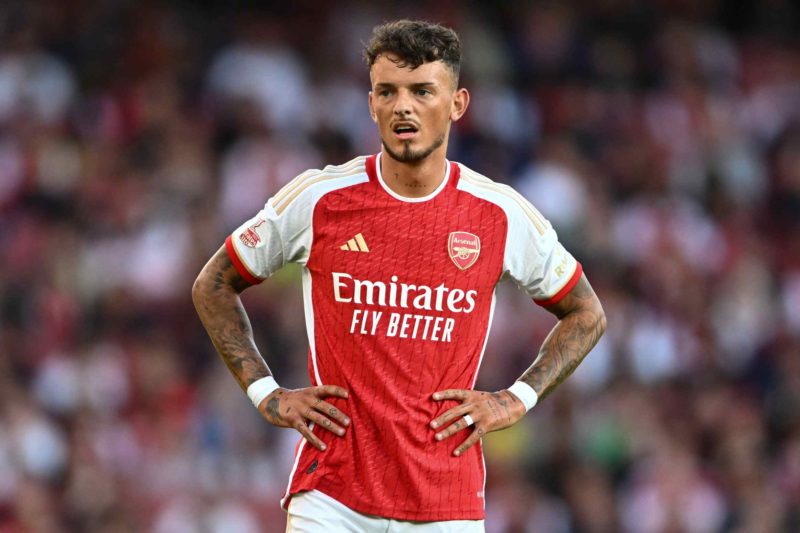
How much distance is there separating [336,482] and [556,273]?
44.6 inches

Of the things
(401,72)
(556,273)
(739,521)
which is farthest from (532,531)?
(401,72)

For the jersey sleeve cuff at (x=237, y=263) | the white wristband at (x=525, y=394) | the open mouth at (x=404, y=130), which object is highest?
the open mouth at (x=404, y=130)

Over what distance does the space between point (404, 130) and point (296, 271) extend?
6.81m

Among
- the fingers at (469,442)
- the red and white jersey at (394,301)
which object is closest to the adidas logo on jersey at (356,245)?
the red and white jersey at (394,301)

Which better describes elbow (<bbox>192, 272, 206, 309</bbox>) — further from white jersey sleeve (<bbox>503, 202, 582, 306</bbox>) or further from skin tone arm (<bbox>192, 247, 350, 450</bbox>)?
white jersey sleeve (<bbox>503, 202, 582, 306</bbox>)

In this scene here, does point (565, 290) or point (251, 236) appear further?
point (565, 290)

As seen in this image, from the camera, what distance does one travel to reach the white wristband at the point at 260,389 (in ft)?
16.7

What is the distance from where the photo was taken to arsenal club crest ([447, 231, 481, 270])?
5.04m

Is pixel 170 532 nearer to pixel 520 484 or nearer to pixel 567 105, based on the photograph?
pixel 520 484

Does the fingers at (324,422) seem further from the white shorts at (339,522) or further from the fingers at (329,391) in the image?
the white shorts at (339,522)

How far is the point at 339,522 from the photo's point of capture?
4859mm

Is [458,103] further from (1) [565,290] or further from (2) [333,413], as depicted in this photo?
(2) [333,413]

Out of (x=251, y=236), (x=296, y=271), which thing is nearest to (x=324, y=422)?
(x=251, y=236)

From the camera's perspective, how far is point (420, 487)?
16.0 feet
